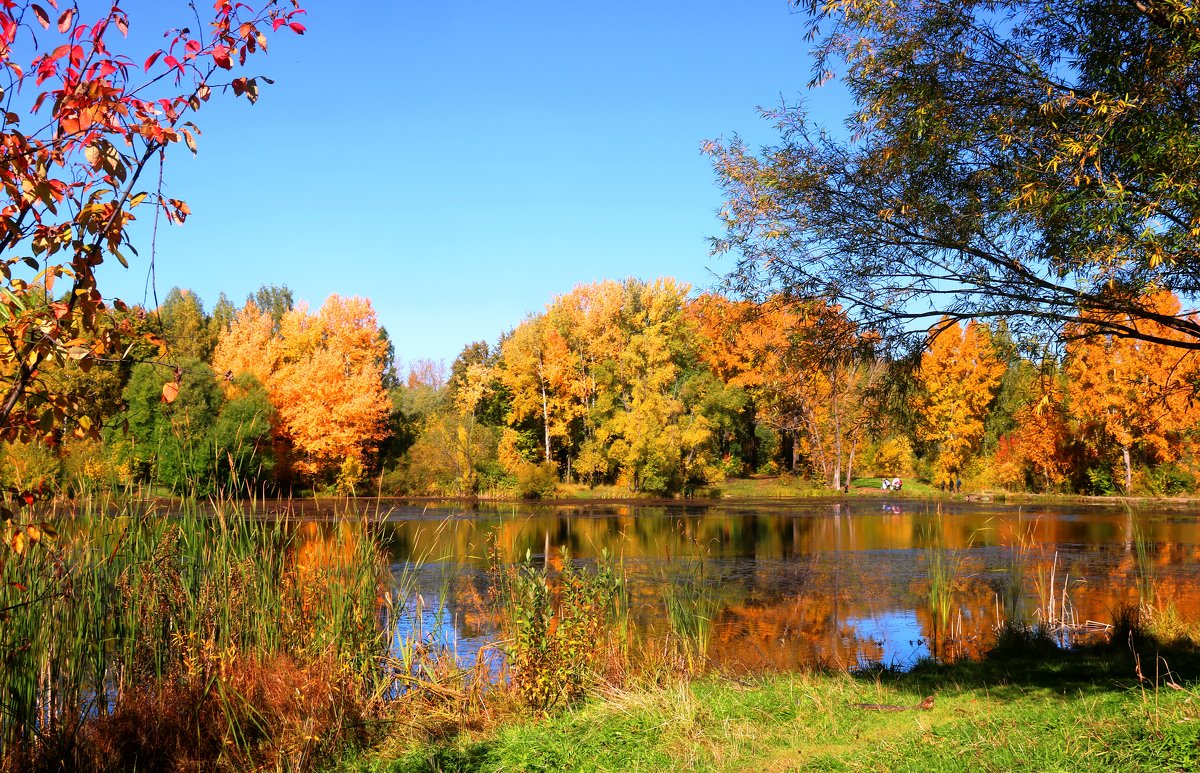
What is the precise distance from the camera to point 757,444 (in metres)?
48.6

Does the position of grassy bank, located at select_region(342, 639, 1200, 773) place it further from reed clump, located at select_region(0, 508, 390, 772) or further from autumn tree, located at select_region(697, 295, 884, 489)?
autumn tree, located at select_region(697, 295, 884, 489)

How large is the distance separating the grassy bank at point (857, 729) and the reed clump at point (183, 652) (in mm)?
667

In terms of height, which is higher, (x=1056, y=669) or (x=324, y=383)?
(x=324, y=383)

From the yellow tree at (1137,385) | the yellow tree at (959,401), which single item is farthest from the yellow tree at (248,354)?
the yellow tree at (1137,385)

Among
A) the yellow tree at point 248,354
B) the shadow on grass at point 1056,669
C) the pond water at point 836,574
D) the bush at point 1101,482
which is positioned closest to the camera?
the shadow on grass at point 1056,669

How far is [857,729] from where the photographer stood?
5250 millimetres

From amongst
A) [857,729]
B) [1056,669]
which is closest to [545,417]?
[1056,669]

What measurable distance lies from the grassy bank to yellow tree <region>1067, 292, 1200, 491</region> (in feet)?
9.21

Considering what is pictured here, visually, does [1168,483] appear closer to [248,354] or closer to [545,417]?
[545,417]

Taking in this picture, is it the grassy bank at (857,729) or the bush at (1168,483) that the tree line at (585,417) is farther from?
the grassy bank at (857,729)

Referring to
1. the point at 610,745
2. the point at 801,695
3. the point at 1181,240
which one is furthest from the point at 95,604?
the point at 1181,240

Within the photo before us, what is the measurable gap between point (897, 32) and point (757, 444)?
4148 cm

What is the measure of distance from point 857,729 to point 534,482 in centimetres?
3044

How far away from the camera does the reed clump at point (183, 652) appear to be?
5.11 metres
